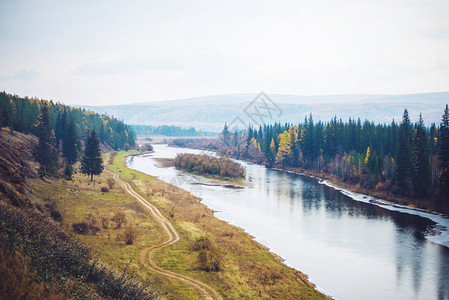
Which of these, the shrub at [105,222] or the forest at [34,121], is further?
the forest at [34,121]

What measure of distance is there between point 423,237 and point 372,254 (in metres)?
11.4

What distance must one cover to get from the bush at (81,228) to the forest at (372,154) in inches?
2371

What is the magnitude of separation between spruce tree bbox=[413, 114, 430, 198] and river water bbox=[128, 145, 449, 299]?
777 cm

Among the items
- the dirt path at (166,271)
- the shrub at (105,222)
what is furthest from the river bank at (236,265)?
the shrub at (105,222)

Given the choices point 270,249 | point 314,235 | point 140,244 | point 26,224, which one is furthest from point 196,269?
point 314,235

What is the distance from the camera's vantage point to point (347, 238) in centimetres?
4369

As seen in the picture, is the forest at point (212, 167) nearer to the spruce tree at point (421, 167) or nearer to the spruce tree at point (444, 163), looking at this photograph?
the spruce tree at point (421, 167)

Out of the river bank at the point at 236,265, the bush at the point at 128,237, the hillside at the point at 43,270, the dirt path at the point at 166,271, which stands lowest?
the river bank at the point at 236,265

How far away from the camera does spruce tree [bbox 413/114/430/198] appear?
62969mm

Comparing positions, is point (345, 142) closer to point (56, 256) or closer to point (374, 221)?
point (374, 221)

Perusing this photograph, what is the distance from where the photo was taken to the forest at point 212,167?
9769 centimetres

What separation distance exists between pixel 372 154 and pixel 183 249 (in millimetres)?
67975

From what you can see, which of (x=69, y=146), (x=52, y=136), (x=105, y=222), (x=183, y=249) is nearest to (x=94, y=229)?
(x=105, y=222)

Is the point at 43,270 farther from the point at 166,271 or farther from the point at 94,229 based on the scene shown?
the point at 94,229
